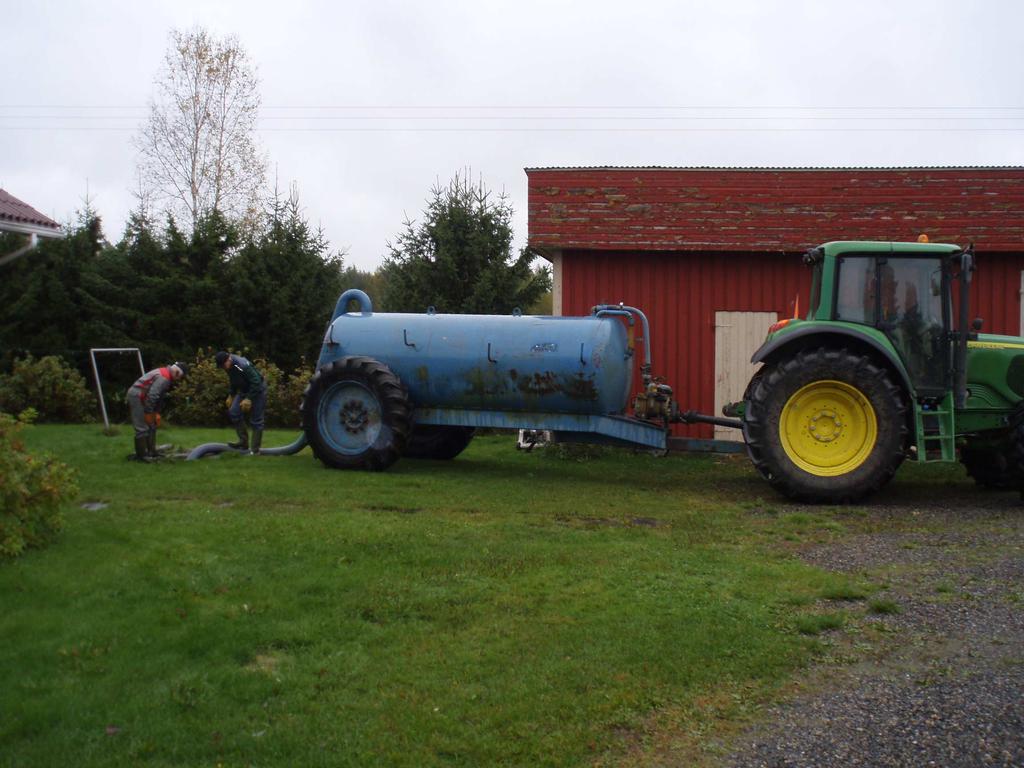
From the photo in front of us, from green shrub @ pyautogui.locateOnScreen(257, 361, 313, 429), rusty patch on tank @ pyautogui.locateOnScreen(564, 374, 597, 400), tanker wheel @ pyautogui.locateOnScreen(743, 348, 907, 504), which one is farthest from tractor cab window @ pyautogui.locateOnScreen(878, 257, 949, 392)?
green shrub @ pyautogui.locateOnScreen(257, 361, 313, 429)

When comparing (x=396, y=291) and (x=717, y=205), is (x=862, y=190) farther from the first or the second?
(x=396, y=291)

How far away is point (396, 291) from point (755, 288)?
7.55 m

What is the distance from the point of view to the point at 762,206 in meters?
15.4

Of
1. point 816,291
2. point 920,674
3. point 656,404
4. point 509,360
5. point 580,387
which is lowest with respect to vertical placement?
point 920,674

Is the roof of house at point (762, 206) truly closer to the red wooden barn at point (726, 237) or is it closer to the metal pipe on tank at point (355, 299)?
the red wooden barn at point (726, 237)

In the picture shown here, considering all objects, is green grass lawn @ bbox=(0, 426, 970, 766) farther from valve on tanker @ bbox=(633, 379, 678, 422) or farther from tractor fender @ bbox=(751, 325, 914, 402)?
valve on tanker @ bbox=(633, 379, 678, 422)

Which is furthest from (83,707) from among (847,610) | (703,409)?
(703,409)

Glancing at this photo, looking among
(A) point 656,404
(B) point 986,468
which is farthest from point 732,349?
(B) point 986,468

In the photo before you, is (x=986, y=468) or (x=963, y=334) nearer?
(x=963, y=334)

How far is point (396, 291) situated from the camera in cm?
2039

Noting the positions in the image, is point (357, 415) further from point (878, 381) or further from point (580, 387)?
point (878, 381)

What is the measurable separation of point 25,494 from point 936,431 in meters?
8.20

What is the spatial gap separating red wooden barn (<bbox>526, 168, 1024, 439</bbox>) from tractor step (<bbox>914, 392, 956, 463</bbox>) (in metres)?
4.75

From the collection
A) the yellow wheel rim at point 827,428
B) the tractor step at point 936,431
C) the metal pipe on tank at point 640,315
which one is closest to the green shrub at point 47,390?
the metal pipe on tank at point 640,315
